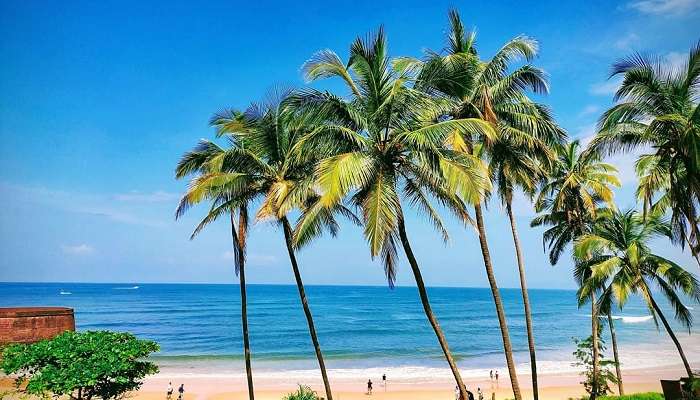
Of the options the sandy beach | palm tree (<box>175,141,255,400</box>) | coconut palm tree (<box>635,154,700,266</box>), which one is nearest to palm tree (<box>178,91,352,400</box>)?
palm tree (<box>175,141,255,400</box>)

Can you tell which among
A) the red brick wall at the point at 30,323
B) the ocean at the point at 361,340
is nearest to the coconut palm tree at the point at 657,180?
the red brick wall at the point at 30,323

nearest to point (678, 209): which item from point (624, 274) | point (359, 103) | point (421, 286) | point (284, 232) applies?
point (624, 274)

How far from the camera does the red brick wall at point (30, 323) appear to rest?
11.8 metres

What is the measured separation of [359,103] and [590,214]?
11.2 metres

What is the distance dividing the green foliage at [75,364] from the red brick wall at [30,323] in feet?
8.23

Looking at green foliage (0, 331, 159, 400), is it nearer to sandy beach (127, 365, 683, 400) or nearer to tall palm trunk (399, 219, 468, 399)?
tall palm trunk (399, 219, 468, 399)

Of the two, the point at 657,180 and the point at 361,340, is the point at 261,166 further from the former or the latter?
the point at 361,340

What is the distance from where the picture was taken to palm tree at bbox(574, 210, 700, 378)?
15812mm

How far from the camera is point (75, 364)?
919 centimetres

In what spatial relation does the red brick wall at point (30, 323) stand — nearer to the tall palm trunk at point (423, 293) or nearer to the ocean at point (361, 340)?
the tall palm trunk at point (423, 293)

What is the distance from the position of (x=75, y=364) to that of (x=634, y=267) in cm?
1584

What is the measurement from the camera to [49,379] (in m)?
8.98

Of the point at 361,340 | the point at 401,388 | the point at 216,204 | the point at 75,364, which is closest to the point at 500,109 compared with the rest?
the point at 216,204

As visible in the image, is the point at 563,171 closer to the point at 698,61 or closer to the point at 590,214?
the point at 590,214
